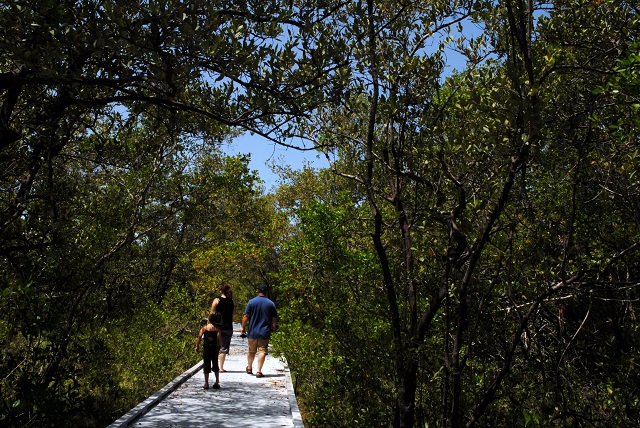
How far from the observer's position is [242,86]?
546 cm

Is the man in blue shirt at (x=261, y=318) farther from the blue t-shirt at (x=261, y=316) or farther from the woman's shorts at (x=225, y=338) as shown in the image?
the woman's shorts at (x=225, y=338)

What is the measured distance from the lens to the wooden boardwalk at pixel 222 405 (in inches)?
328

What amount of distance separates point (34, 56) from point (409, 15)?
3987 mm

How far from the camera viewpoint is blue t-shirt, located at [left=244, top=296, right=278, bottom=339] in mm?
12414

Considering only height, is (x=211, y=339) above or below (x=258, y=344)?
above

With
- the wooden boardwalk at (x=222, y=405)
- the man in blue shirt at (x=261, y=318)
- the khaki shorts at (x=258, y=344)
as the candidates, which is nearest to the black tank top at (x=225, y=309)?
the man in blue shirt at (x=261, y=318)

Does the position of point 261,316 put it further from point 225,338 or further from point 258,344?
point 225,338

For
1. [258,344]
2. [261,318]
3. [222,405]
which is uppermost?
[261,318]

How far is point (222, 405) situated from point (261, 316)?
277 centimetres

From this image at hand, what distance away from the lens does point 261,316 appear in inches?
490

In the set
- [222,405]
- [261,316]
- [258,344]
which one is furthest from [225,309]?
[222,405]

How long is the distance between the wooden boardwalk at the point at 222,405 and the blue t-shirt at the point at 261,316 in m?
1.08

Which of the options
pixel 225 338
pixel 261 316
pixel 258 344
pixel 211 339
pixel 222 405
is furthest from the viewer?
pixel 225 338

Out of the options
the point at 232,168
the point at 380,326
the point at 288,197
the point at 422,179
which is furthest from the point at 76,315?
the point at 288,197
